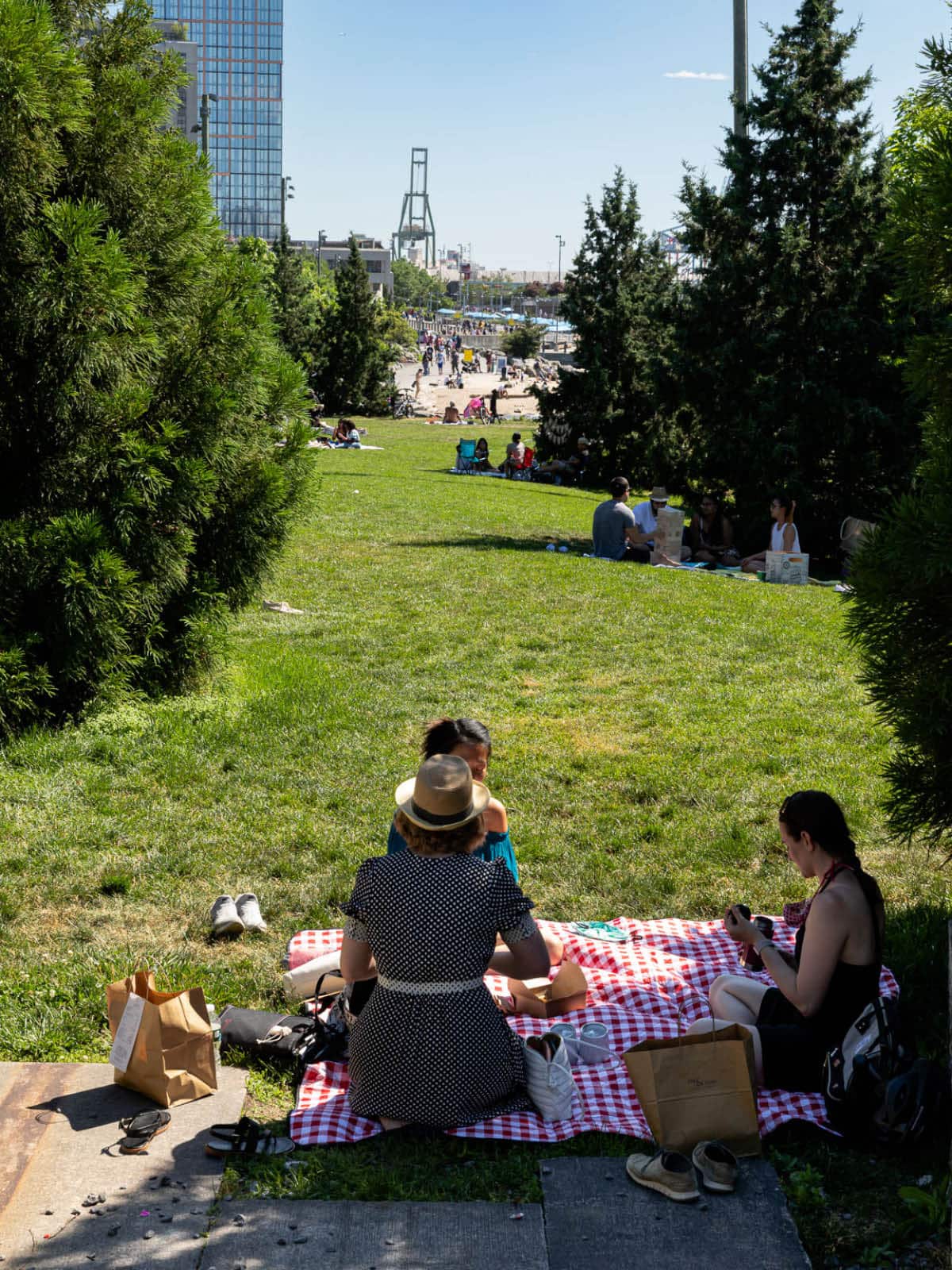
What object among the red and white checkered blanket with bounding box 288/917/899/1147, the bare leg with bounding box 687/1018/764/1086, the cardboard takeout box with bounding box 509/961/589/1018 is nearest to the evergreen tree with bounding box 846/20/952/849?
the bare leg with bounding box 687/1018/764/1086

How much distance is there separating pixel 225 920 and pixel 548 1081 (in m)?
1.88

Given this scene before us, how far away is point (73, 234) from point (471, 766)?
166 inches

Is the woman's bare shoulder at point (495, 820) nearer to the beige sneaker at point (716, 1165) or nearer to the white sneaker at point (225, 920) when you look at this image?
the white sneaker at point (225, 920)

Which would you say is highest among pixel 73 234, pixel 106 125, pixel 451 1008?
pixel 106 125

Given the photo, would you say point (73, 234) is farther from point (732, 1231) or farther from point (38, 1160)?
point (732, 1231)

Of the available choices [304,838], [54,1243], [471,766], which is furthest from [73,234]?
A: [54,1243]

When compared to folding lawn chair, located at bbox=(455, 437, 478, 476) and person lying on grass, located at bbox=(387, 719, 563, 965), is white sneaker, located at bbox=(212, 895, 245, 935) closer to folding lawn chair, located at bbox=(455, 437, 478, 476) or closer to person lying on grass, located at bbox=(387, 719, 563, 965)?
person lying on grass, located at bbox=(387, 719, 563, 965)

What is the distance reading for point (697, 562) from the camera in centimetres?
1567

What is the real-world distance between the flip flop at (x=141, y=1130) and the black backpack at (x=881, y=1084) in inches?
83.6

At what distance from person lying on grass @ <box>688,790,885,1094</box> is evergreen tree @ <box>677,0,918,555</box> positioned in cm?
1235

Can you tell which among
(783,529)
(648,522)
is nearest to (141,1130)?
(783,529)

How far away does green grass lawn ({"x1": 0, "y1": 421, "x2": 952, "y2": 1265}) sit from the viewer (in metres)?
4.62

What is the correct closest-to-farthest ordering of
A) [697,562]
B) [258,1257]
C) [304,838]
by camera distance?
[258,1257] → [304,838] → [697,562]

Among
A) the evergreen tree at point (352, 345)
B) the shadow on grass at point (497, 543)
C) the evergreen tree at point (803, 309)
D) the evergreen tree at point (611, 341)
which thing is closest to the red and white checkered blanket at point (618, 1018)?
the shadow on grass at point (497, 543)
